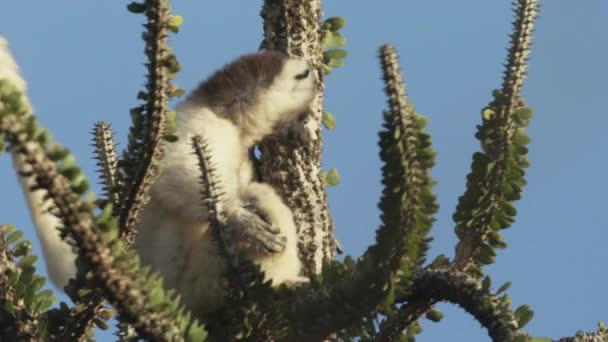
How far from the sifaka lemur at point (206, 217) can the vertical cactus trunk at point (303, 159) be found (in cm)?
8

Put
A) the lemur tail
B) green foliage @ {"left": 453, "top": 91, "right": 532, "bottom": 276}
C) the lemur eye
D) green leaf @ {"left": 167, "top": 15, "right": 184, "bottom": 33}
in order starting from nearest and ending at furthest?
green leaf @ {"left": 167, "top": 15, "right": 184, "bottom": 33} → green foliage @ {"left": 453, "top": 91, "right": 532, "bottom": 276} → the lemur tail → the lemur eye

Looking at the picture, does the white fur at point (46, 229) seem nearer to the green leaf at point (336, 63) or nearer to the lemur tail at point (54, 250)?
the lemur tail at point (54, 250)

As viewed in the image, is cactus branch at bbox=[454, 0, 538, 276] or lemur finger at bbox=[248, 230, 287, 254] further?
lemur finger at bbox=[248, 230, 287, 254]

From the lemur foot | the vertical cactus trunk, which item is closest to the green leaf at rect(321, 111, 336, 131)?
the vertical cactus trunk

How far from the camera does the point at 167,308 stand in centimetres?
→ 316

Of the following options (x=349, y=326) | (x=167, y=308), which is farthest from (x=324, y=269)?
(x=167, y=308)

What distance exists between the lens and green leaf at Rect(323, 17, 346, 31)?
19.4 ft

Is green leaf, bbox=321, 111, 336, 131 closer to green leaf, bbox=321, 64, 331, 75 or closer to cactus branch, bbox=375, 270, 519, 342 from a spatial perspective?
green leaf, bbox=321, 64, 331, 75

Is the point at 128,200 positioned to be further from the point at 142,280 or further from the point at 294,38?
the point at 294,38

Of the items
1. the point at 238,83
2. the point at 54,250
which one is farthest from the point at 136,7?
the point at 238,83

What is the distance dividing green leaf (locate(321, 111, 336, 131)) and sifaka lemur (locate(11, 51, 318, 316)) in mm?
127

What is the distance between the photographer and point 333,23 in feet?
19.5

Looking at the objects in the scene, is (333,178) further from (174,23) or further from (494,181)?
(174,23)

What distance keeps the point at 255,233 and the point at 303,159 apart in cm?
60
